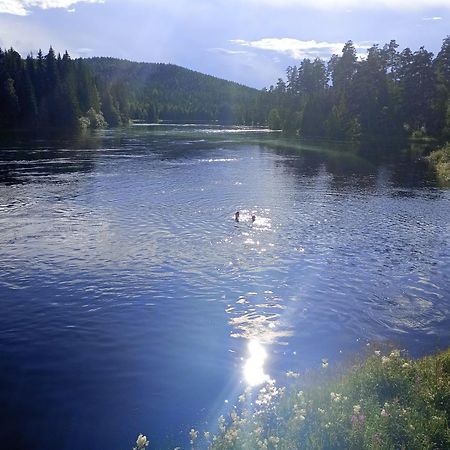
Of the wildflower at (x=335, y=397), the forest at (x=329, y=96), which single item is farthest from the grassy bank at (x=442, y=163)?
the wildflower at (x=335, y=397)

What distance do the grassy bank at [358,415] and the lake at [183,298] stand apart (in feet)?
7.46

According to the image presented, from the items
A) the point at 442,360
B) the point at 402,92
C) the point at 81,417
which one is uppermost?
the point at 402,92

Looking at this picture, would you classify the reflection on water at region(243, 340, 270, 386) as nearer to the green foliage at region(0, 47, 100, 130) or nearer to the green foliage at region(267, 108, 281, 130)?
the green foliage at region(0, 47, 100, 130)

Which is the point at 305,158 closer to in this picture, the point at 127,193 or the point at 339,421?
the point at 127,193

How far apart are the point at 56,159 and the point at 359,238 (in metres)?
54.3

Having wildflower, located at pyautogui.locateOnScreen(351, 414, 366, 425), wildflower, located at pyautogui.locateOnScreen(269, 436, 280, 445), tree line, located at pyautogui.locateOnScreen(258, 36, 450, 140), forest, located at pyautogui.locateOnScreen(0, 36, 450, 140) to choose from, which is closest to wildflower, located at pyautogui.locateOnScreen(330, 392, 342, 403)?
Result: wildflower, located at pyautogui.locateOnScreen(351, 414, 366, 425)

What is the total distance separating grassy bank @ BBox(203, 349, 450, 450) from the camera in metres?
10.4

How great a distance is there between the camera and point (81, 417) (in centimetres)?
1384

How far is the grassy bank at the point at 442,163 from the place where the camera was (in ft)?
208

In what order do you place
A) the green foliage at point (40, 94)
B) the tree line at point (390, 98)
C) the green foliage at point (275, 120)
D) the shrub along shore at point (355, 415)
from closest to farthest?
the shrub along shore at point (355, 415), the tree line at point (390, 98), the green foliage at point (40, 94), the green foliage at point (275, 120)

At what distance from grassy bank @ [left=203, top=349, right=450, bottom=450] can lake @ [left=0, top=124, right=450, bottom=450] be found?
227 centimetres

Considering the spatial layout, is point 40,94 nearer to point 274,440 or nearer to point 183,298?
point 183,298

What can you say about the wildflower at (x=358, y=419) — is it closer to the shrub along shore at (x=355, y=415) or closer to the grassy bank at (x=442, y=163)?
the shrub along shore at (x=355, y=415)

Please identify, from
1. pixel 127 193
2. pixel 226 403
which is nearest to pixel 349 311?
pixel 226 403
